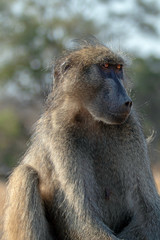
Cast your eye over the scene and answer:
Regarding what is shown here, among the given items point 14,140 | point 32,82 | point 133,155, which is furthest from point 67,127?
point 32,82

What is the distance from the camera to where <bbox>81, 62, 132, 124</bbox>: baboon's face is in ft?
15.3

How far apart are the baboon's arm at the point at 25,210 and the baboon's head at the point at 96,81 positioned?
30.9 inches

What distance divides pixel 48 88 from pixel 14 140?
19315 millimetres

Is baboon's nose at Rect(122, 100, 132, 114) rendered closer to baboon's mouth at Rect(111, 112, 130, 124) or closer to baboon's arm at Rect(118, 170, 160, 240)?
baboon's mouth at Rect(111, 112, 130, 124)

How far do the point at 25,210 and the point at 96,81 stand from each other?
1260mm

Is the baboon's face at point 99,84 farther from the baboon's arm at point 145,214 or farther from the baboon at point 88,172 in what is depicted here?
the baboon's arm at point 145,214

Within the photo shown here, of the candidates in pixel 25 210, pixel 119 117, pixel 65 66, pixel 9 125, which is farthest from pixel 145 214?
pixel 9 125

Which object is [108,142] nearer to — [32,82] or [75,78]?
[75,78]

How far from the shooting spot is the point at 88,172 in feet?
15.4

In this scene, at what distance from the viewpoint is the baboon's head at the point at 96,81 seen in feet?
15.5

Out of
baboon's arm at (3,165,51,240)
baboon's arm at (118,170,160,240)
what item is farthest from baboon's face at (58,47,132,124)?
baboon's arm at (3,165,51,240)

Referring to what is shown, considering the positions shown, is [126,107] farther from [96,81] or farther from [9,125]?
[9,125]

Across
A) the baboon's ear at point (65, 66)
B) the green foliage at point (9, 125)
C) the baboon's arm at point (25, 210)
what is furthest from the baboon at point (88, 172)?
the green foliage at point (9, 125)

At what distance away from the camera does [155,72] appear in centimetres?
2711
